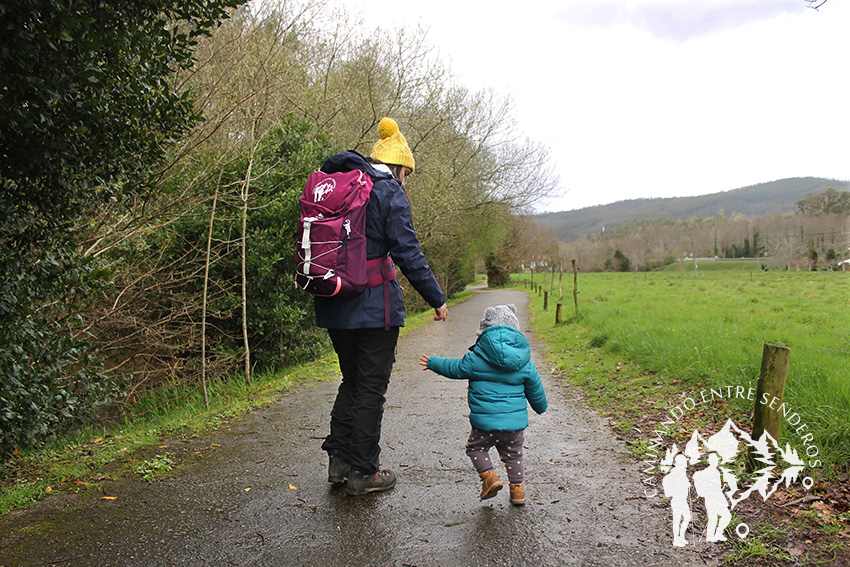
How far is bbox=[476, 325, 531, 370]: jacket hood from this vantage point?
310 cm

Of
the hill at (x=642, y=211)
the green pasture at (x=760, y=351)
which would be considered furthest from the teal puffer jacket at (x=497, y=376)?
the hill at (x=642, y=211)

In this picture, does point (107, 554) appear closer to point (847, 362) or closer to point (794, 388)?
point (794, 388)

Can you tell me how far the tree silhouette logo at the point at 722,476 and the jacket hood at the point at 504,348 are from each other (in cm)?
120

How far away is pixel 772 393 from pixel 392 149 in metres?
2.88

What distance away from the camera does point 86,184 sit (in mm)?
3369

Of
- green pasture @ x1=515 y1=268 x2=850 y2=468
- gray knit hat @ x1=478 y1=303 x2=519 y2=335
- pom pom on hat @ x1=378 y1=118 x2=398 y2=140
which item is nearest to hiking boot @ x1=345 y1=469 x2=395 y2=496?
gray knit hat @ x1=478 y1=303 x2=519 y2=335

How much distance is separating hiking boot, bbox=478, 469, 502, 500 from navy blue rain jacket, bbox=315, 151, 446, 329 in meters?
1.03

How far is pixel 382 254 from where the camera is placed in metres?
3.26

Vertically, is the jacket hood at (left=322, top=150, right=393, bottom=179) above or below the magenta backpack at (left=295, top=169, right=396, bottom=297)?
above

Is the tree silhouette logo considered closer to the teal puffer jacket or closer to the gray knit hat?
the teal puffer jacket

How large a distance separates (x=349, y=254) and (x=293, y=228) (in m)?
5.45

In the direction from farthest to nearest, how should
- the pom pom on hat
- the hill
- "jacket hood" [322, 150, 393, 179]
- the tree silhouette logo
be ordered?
the hill, the pom pom on hat, "jacket hood" [322, 150, 393, 179], the tree silhouette logo

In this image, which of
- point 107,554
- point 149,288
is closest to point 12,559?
point 107,554

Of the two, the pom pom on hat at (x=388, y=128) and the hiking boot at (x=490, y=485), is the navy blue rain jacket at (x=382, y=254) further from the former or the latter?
the hiking boot at (x=490, y=485)
